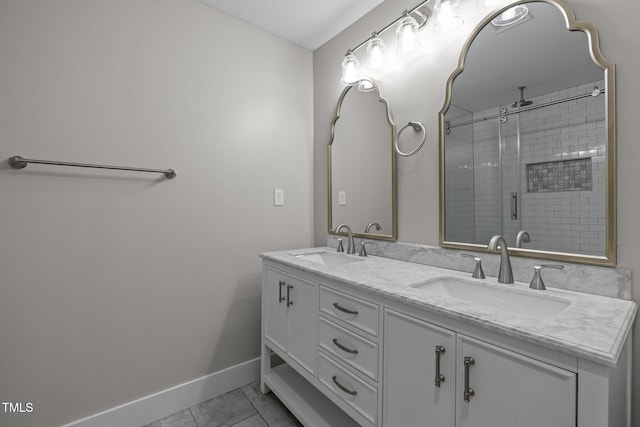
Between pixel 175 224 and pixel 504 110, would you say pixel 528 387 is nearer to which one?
pixel 504 110

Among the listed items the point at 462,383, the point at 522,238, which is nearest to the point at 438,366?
the point at 462,383

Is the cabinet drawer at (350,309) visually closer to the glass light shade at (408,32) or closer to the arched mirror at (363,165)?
the arched mirror at (363,165)

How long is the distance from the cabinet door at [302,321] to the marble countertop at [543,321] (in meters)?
0.17

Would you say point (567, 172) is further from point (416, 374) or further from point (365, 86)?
point (365, 86)

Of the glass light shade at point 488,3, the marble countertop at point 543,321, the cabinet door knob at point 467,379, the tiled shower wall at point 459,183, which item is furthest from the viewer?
the tiled shower wall at point 459,183

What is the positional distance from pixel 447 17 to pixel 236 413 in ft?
7.39

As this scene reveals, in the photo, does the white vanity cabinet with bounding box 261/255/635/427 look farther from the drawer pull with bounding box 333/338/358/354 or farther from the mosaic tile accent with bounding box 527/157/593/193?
the mosaic tile accent with bounding box 527/157/593/193

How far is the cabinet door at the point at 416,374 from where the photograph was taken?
0.87m

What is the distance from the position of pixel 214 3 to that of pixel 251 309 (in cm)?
191

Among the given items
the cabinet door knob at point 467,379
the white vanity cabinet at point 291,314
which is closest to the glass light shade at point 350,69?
the white vanity cabinet at point 291,314

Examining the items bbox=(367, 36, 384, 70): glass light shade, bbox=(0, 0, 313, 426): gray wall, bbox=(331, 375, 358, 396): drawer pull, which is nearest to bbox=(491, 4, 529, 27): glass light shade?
bbox=(367, 36, 384, 70): glass light shade

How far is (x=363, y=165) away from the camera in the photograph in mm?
1913

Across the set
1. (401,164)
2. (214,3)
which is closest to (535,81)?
(401,164)

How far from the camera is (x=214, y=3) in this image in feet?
5.91
